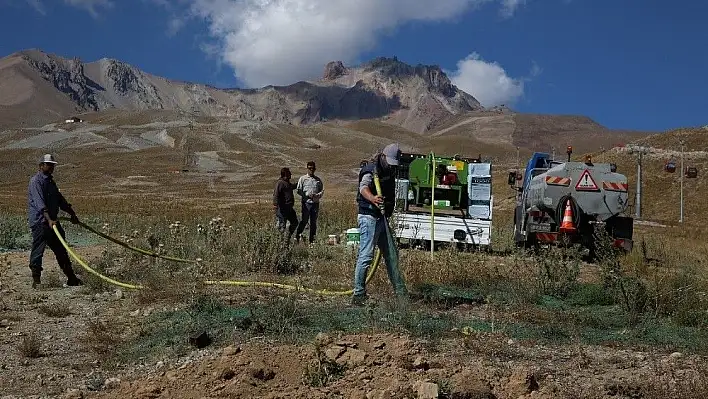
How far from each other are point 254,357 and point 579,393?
86.6 inches

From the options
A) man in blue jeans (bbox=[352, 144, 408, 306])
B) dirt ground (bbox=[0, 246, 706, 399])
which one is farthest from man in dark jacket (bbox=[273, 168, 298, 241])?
dirt ground (bbox=[0, 246, 706, 399])

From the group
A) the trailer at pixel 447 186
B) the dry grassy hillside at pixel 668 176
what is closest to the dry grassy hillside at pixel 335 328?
the trailer at pixel 447 186

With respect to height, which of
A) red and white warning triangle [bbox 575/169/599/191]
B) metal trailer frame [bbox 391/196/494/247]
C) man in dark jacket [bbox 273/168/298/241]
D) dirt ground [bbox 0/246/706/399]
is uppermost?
red and white warning triangle [bbox 575/169/599/191]

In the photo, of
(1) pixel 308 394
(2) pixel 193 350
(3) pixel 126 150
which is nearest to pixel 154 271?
(2) pixel 193 350

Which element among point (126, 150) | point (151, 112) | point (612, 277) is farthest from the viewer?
Answer: point (151, 112)

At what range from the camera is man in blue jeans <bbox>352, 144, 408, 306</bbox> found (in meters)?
7.59

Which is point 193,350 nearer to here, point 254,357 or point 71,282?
point 254,357

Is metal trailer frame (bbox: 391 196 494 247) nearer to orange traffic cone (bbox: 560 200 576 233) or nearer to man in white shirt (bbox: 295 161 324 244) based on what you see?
orange traffic cone (bbox: 560 200 576 233)

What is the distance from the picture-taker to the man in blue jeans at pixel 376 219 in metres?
7.59

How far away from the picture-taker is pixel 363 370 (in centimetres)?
458

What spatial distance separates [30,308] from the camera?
8023 millimetres

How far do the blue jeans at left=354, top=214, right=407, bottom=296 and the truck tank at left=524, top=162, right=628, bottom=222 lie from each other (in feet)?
22.1

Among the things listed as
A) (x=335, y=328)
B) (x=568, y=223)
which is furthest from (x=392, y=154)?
(x=568, y=223)

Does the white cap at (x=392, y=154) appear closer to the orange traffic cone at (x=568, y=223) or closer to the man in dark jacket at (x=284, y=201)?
the man in dark jacket at (x=284, y=201)
